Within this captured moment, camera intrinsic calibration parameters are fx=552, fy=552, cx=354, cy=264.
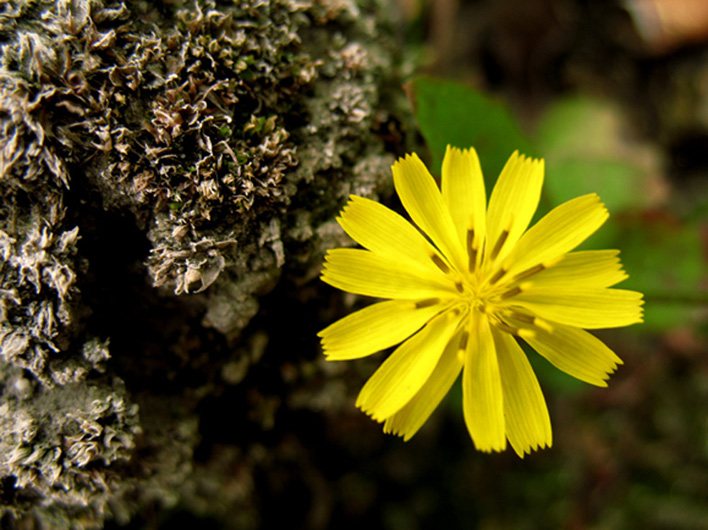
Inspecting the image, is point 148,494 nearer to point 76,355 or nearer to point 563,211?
point 76,355

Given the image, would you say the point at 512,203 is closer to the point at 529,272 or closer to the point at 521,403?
the point at 529,272

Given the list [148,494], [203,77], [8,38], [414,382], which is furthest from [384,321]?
[8,38]

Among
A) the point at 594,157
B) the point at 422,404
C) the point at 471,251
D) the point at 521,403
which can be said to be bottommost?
the point at 422,404

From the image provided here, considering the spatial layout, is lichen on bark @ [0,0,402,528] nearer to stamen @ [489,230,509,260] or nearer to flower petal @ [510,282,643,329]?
stamen @ [489,230,509,260]

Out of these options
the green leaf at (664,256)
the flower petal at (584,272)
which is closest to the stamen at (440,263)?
the flower petal at (584,272)

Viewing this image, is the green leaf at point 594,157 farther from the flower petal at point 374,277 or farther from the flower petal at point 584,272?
the flower petal at point 374,277

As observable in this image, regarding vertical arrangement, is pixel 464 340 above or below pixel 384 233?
below

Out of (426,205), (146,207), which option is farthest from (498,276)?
(146,207)

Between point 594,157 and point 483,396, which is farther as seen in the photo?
point 594,157
